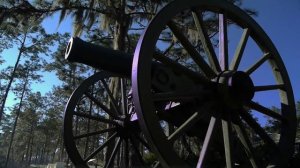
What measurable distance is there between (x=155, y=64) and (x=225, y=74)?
3.12 ft

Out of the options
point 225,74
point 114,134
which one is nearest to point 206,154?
point 225,74

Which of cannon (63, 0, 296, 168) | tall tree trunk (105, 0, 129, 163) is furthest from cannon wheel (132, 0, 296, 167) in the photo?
tall tree trunk (105, 0, 129, 163)

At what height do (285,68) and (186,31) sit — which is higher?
(186,31)

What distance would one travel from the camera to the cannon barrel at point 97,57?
5562 mm

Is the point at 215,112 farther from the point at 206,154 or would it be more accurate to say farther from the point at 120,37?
the point at 120,37

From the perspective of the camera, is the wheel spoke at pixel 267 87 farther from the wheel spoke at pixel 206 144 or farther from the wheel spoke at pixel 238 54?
the wheel spoke at pixel 206 144

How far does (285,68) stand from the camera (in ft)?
20.3

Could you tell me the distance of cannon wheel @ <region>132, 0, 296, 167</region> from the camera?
407 cm

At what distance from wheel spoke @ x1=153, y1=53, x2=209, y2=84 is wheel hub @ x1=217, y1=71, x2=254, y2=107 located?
0.77ft

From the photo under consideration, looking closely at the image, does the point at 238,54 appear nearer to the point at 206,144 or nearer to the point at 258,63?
the point at 258,63

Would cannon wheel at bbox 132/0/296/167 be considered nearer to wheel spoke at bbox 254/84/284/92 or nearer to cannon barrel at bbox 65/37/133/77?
wheel spoke at bbox 254/84/284/92

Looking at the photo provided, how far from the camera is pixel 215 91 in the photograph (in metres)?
4.96

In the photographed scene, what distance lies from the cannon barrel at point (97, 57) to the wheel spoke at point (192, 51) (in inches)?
48.3

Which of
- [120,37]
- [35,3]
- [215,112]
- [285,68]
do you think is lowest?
[215,112]
